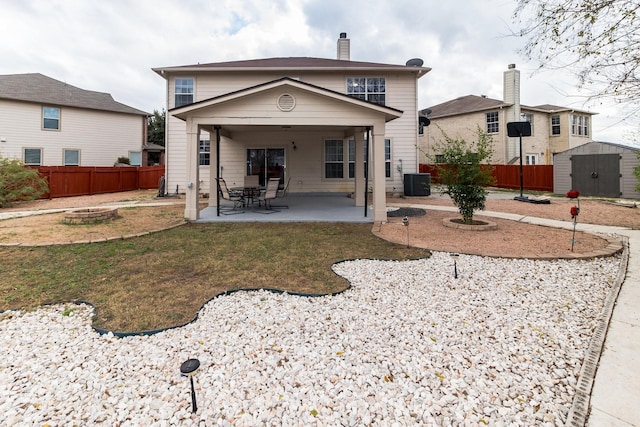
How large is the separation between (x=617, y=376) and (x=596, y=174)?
1592 centimetres

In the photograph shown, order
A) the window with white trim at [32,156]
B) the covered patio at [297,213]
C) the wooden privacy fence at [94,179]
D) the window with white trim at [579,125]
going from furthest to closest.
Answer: the window with white trim at [579,125]
the window with white trim at [32,156]
the wooden privacy fence at [94,179]
the covered patio at [297,213]

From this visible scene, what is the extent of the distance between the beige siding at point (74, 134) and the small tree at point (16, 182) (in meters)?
7.47

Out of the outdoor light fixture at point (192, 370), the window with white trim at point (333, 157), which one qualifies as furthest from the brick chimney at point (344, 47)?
the outdoor light fixture at point (192, 370)

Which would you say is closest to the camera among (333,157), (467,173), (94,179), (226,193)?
(467,173)

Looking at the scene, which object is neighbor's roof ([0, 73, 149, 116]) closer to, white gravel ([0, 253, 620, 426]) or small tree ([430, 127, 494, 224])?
white gravel ([0, 253, 620, 426])

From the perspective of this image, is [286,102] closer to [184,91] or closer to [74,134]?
[184,91]

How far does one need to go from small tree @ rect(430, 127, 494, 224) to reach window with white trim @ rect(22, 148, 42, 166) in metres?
22.3

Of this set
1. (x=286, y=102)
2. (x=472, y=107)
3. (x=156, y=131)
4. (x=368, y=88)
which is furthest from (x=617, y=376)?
(x=156, y=131)

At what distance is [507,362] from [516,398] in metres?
0.42

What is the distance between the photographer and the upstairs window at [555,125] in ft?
76.5

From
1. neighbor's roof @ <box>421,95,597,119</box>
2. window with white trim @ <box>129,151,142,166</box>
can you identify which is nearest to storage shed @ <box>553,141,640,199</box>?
neighbor's roof @ <box>421,95,597,119</box>

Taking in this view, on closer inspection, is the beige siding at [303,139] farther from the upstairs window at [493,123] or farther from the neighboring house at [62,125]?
the upstairs window at [493,123]

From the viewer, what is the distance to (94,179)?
49.5 feet

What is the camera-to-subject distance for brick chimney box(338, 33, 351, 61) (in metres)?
16.2
